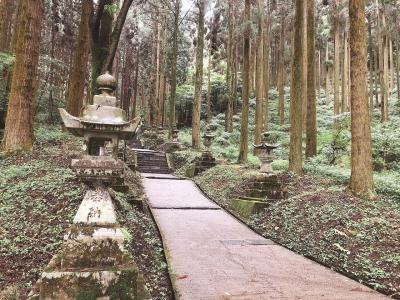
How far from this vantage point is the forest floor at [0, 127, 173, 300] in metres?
5.22

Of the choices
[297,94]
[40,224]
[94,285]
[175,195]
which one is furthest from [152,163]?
[94,285]

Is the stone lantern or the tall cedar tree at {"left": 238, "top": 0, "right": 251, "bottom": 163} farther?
the tall cedar tree at {"left": 238, "top": 0, "right": 251, "bottom": 163}

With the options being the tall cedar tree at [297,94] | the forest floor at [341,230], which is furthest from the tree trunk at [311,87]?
the forest floor at [341,230]

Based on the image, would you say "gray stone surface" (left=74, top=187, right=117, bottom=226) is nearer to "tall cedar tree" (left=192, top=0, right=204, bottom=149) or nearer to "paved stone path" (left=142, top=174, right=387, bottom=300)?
"paved stone path" (left=142, top=174, right=387, bottom=300)

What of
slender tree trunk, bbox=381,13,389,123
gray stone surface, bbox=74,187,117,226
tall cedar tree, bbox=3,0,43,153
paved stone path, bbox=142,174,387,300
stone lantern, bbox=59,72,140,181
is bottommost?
paved stone path, bbox=142,174,387,300

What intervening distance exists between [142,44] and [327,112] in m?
19.4

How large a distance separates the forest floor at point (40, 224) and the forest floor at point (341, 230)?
9.56ft

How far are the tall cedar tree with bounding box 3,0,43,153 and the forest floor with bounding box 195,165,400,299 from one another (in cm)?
644

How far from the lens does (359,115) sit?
30.0 ft

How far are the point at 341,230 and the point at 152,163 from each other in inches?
566

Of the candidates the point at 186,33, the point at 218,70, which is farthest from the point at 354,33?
the point at 218,70

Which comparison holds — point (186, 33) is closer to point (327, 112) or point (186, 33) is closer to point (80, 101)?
point (327, 112)

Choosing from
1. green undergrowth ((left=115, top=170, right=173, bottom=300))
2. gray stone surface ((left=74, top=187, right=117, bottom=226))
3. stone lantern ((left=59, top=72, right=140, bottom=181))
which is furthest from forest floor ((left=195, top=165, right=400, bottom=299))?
stone lantern ((left=59, top=72, right=140, bottom=181))

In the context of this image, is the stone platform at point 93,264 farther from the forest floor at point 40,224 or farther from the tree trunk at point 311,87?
the tree trunk at point 311,87
